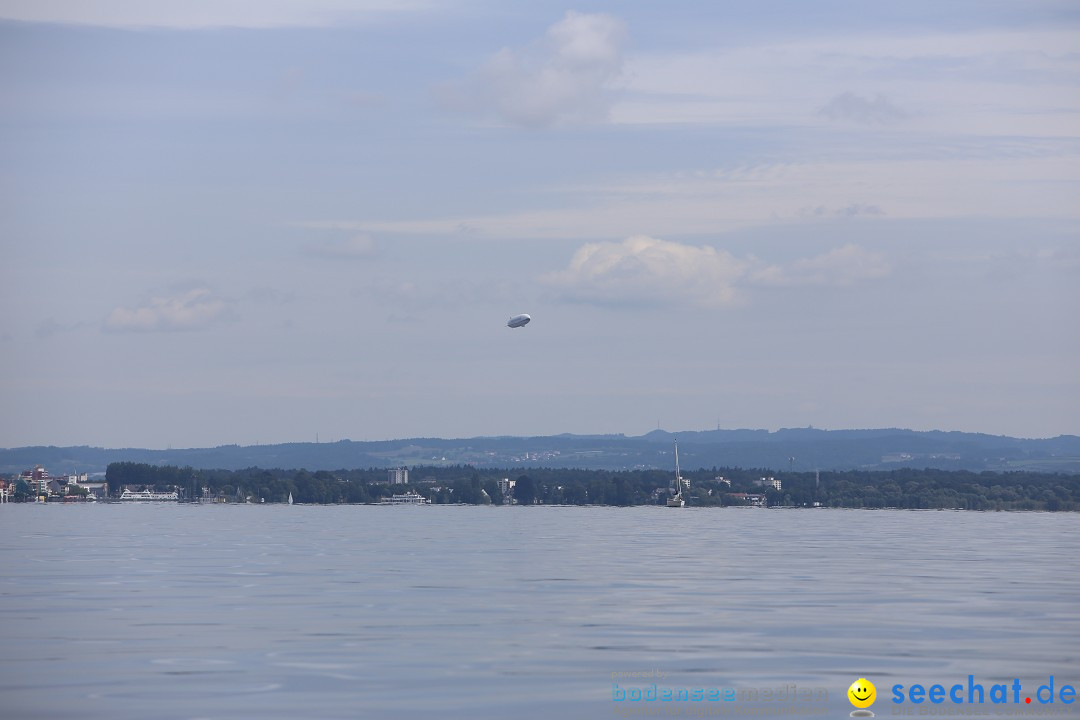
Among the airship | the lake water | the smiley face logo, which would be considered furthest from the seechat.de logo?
the airship

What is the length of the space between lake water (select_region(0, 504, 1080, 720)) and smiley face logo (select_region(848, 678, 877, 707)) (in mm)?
233

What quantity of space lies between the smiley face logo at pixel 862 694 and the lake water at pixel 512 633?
0.77 ft

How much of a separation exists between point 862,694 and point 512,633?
1169cm

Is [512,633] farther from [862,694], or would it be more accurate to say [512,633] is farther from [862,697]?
[862,697]

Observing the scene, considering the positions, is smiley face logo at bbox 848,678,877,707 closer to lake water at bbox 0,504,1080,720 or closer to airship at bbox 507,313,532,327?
lake water at bbox 0,504,1080,720

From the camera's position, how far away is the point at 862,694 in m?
28.2

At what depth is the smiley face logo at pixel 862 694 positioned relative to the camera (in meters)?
27.7

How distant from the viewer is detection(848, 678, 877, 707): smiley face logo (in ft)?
90.8

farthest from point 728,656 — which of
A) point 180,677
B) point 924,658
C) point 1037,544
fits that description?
point 1037,544

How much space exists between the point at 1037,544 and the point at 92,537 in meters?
60.0

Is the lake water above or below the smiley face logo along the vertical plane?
above

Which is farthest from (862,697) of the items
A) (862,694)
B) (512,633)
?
(512,633)

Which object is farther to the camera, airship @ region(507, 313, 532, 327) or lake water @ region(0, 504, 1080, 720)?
airship @ region(507, 313, 532, 327)

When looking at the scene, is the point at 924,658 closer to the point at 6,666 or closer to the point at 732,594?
the point at 732,594
